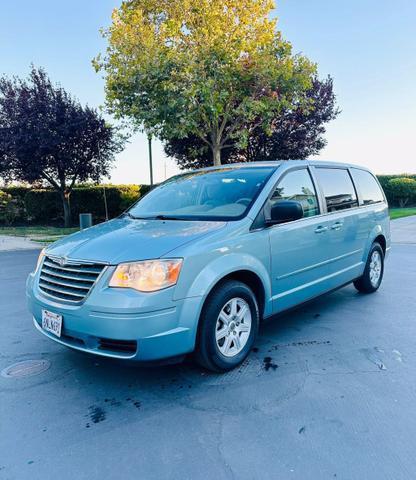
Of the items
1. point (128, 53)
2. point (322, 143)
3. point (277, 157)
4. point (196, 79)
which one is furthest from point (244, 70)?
point (322, 143)

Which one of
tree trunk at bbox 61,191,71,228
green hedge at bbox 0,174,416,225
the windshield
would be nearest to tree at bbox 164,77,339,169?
green hedge at bbox 0,174,416,225

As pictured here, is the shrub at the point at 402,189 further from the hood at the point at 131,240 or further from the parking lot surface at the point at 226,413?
the hood at the point at 131,240

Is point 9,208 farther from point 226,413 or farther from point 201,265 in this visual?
point 226,413

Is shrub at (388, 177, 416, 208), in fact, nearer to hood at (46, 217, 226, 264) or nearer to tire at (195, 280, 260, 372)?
tire at (195, 280, 260, 372)

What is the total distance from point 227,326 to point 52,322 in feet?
4.42

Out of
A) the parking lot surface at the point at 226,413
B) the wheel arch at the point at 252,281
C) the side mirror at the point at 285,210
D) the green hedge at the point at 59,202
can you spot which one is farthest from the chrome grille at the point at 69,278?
the green hedge at the point at 59,202

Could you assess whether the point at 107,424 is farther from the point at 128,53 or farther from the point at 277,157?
the point at 277,157

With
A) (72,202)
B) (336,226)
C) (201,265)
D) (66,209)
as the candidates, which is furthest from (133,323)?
(72,202)

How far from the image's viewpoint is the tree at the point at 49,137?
16.8 metres

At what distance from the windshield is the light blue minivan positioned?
0.02m

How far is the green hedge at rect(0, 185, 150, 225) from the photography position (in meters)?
19.4

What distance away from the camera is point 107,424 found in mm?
2465

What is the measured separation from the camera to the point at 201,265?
2.79 meters

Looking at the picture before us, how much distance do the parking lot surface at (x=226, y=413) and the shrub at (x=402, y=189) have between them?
22.9 m
